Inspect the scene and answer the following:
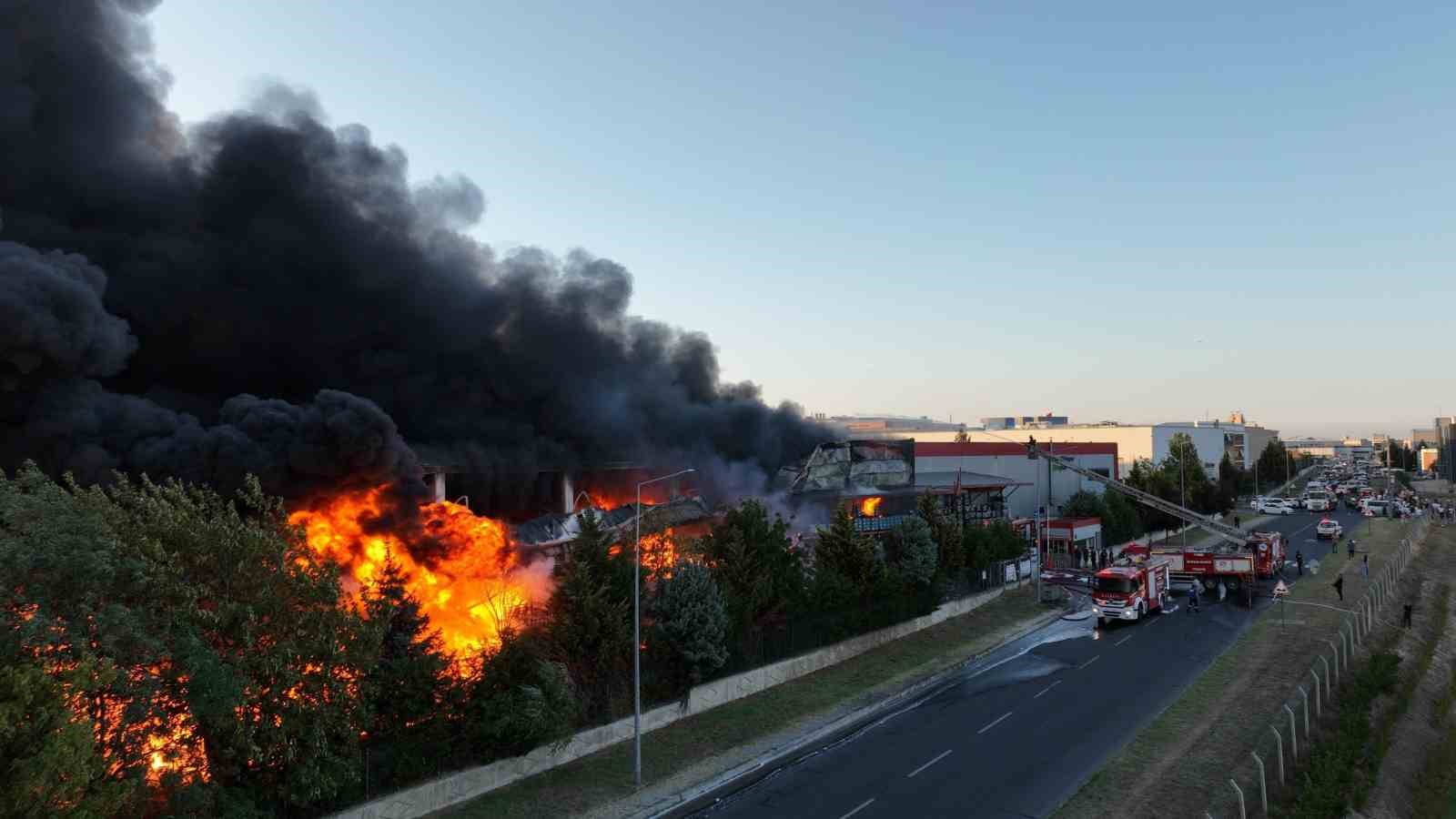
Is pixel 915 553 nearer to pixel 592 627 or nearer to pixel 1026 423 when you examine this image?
pixel 592 627

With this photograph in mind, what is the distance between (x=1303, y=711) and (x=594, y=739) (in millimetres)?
19816

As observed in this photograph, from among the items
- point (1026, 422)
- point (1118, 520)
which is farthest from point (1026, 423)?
point (1118, 520)

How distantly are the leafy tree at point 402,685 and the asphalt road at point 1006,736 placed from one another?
695 cm

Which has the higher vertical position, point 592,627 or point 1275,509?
point 592,627

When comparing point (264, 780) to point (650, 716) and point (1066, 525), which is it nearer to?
point (650, 716)

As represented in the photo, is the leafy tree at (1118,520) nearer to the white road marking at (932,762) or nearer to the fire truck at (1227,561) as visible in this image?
the fire truck at (1227,561)

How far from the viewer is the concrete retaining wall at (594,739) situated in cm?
1911

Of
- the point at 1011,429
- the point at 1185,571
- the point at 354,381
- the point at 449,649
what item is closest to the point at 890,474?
the point at 1185,571

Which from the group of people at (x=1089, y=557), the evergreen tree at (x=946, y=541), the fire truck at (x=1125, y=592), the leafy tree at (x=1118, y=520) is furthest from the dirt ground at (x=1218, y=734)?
the leafy tree at (x=1118, y=520)

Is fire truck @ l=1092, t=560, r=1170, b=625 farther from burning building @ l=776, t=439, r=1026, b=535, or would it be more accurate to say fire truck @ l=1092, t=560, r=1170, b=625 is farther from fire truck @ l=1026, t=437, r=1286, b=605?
burning building @ l=776, t=439, r=1026, b=535

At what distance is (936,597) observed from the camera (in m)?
40.3

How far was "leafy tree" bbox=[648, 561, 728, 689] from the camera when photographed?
1041 inches

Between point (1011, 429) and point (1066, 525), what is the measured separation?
8105 centimetres

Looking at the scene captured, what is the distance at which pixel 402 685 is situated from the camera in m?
20.2
